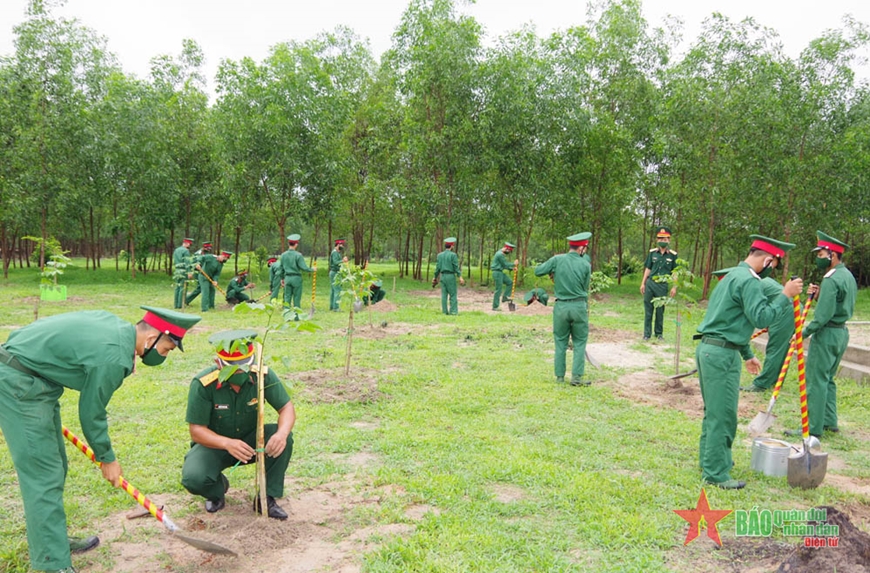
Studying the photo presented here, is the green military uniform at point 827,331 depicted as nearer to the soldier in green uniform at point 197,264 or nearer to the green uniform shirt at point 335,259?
the green uniform shirt at point 335,259

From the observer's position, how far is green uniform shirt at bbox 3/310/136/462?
311cm

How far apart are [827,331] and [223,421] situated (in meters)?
5.66

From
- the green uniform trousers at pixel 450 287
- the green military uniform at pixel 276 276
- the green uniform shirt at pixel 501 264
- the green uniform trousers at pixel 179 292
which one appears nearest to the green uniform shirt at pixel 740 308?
the green uniform trousers at pixel 450 287

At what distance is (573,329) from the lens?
25.6 feet

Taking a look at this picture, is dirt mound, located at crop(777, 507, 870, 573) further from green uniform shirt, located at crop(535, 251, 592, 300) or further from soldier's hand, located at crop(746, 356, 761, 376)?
green uniform shirt, located at crop(535, 251, 592, 300)

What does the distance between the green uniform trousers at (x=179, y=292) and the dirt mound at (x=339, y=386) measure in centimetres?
837

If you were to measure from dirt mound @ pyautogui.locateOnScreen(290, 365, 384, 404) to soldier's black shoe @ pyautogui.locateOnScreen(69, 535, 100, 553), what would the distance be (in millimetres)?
3244

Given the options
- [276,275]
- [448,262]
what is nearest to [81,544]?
[448,262]

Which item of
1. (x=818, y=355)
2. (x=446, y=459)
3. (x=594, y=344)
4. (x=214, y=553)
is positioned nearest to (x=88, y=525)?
(x=214, y=553)

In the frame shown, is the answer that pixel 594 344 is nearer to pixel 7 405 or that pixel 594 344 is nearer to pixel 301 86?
pixel 7 405

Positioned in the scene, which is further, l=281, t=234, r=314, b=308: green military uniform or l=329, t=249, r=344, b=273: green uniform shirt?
l=329, t=249, r=344, b=273: green uniform shirt

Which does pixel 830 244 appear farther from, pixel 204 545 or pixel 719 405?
pixel 204 545

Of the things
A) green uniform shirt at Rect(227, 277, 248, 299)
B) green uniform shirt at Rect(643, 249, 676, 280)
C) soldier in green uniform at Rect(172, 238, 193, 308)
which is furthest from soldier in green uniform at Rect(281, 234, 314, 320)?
green uniform shirt at Rect(643, 249, 676, 280)

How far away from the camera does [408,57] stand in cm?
2184
